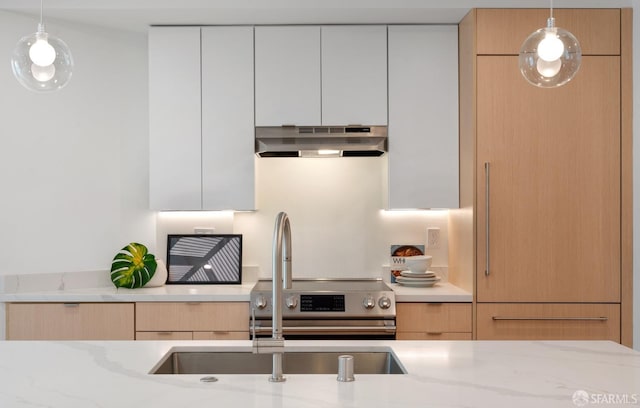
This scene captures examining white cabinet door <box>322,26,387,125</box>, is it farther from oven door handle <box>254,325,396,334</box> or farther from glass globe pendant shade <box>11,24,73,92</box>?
glass globe pendant shade <box>11,24,73,92</box>

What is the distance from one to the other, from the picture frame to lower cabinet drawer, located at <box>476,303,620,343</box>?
156 cm

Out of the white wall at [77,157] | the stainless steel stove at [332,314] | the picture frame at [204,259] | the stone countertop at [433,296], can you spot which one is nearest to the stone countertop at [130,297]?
the stainless steel stove at [332,314]

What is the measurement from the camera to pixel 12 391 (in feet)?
5.49

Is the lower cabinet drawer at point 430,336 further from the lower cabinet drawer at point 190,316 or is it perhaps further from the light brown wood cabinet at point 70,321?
the light brown wood cabinet at point 70,321

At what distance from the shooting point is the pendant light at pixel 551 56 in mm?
2107

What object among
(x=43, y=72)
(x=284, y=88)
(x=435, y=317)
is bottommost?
(x=435, y=317)

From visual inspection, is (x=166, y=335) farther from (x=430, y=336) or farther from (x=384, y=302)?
(x=430, y=336)

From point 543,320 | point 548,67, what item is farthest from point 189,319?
point 548,67

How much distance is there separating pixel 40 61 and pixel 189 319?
73.1 inches

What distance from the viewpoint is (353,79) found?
3879mm

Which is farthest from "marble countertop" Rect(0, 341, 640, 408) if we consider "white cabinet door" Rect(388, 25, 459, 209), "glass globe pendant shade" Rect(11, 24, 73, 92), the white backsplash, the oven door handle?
the white backsplash

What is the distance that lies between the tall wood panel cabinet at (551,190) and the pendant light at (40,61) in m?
2.23

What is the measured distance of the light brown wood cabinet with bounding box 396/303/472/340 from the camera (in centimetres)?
356

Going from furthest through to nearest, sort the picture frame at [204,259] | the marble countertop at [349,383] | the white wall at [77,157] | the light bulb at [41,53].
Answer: the picture frame at [204,259] → the white wall at [77,157] → the light bulb at [41,53] → the marble countertop at [349,383]
